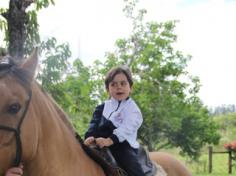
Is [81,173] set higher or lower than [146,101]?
lower

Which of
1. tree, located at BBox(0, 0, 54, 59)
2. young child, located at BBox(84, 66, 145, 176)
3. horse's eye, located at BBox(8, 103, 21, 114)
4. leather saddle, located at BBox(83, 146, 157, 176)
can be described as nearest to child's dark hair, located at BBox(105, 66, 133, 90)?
young child, located at BBox(84, 66, 145, 176)

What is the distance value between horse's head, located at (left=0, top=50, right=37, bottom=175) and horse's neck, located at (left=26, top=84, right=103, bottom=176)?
0.16 meters

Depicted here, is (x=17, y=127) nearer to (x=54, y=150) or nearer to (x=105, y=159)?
(x=54, y=150)

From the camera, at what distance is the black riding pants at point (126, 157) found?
158 inches

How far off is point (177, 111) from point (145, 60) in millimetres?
3625

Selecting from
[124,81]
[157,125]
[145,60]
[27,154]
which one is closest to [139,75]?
[145,60]

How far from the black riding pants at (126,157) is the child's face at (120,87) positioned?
0.43 m

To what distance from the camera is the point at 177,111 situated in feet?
71.6

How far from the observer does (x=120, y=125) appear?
3.99m

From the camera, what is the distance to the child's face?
13.6 feet

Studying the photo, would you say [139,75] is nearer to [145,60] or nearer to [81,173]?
[145,60]

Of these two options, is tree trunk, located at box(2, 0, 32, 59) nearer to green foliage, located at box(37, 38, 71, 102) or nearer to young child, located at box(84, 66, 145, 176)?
green foliage, located at box(37, 38, 71, 102)

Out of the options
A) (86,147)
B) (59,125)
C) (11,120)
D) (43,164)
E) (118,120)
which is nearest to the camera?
(11,120)

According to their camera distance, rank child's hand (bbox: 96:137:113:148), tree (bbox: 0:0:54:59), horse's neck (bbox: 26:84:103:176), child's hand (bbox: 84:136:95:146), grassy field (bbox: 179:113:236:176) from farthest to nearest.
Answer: grassy field (bbox: 179:113:236:176), tree (bbox: 0:0:54:59), child's hand (bbox: 84:136:95:146), child's hand (bbox: 96:137:113:148), horse's neck (bbox: 26:84:103:176)
